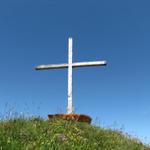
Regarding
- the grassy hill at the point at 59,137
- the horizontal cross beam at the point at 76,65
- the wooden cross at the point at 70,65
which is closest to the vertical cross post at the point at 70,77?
the wooden cross at the point at 70,65

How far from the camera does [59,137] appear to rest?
14.3 meters

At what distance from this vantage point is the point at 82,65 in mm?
22031

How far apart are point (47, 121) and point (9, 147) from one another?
6.61 m

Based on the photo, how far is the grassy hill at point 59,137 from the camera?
12105 mm

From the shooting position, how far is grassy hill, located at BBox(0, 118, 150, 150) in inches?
477

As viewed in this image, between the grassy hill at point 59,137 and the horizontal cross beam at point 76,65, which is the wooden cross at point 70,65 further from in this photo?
the grassy hill at point 59,137

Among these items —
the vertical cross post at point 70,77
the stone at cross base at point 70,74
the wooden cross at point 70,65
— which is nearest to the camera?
the stone at cross base at point 70,74

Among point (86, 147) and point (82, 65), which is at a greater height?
point (82, 65)

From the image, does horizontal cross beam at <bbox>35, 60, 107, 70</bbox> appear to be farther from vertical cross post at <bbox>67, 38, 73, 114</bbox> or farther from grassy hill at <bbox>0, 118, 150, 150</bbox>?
grassy hill at <bbox>0, 118, 150, 150</bbox>

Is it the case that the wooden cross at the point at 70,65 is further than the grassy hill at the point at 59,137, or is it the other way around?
the wooden cross at the point at 70,65

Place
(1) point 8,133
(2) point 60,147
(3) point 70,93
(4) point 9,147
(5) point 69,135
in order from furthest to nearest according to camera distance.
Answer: (3) point 70,93
(5) point 69,135
(1) point 8,133
(2) point 60,147
(4) point 9,147

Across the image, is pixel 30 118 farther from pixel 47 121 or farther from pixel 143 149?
pixel 143 149

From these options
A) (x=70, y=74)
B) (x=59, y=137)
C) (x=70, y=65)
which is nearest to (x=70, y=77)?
(x=70, y=74)

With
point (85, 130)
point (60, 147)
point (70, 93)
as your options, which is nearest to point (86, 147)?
point (60, 147)
